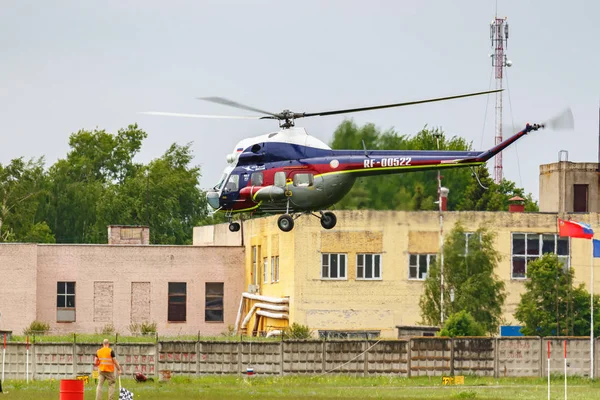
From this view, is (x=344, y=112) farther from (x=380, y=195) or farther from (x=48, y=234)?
(x=48, y=234)

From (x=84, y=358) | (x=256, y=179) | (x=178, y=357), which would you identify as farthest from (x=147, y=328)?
(x=256, y=179)

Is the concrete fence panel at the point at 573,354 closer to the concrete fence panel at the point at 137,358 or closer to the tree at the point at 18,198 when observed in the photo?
the concrete fence panel at the point at 137,358

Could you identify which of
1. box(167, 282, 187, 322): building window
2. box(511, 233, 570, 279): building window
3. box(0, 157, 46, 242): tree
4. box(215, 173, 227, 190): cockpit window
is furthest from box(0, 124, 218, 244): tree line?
box(215, 173, 227, 190): cockpit window

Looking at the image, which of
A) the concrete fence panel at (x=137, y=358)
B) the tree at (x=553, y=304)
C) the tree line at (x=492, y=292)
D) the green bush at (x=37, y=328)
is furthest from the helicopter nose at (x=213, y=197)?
the green bush at (x=37, y=328)

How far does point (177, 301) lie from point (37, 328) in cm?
906

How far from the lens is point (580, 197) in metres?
98.8

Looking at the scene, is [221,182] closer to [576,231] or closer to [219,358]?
[219,358]

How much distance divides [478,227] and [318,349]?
18633mm

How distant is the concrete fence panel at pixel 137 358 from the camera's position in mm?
71875

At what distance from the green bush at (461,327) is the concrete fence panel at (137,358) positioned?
1496 centimetres

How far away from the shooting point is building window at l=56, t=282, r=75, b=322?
96250 mm

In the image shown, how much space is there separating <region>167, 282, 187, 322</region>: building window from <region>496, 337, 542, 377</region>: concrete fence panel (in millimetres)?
27712

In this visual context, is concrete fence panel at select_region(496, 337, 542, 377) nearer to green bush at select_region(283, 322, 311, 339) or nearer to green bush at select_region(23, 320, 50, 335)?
green bush at select_region(283, 322, 311, 339)

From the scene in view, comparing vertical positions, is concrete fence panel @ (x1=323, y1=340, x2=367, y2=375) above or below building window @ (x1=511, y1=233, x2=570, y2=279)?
below
